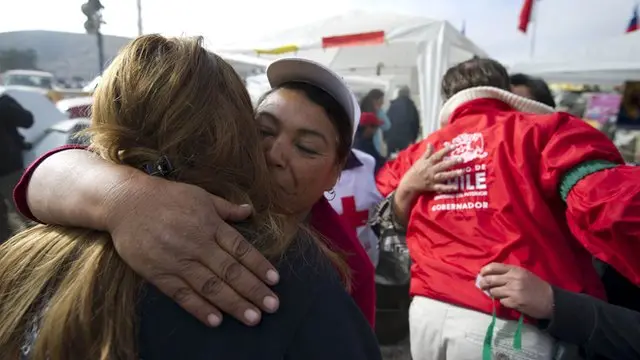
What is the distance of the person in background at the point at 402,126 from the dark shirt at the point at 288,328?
700cm

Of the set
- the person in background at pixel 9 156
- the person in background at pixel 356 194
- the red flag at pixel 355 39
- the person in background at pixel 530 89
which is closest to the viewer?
the person in background at pixel 356 194

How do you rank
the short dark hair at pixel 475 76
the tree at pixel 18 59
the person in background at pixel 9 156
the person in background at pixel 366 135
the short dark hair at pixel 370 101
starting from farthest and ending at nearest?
the short dark hair at pixel 370 101 → the person in background at pixel 366 135 → the tree at pixel 18 59 → the person in background at pixel 9 156 → the short dark hair at pixel 475 76

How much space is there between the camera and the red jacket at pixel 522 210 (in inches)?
48.6

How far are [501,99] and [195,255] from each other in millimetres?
1409

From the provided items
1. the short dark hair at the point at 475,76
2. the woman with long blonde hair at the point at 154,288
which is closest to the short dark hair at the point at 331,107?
the woman with long blonde hair at the point at 154,288

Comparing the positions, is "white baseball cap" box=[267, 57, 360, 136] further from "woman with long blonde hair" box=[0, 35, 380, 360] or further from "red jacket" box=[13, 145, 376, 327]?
"woman with long blonde hair" box=[0, 35, 380, 360]

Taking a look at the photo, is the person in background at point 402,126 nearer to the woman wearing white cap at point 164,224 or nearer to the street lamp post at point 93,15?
the street lamp post at point 93,15

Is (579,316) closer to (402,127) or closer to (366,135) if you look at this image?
(366,135)

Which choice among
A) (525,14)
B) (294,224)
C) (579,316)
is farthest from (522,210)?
(525,14)

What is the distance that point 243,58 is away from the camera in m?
6.68

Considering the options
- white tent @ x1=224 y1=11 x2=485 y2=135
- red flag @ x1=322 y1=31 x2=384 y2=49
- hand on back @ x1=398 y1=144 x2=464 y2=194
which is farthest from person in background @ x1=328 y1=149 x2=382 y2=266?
red flag @ x1=322 y1=31 x2=384 y2=49

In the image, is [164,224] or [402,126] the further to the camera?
[402,126]

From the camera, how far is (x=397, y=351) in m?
3.46

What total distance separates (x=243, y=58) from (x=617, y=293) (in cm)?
598
